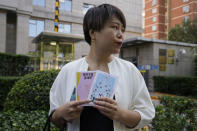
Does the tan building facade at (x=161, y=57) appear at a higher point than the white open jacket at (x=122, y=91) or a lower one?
higher

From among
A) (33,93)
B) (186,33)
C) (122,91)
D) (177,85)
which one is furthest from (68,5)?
(186,33)

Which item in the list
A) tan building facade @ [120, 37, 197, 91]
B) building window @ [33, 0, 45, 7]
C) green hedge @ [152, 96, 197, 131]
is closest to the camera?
green hedge @ [152, 96, 197, 131]

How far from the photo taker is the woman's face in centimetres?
108

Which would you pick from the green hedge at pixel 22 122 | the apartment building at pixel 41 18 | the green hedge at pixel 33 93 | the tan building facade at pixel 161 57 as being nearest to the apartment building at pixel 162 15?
the tan building facade at pixel 161 57

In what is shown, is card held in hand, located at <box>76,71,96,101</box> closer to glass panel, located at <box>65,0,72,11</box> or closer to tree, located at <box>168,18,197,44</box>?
glass panel, located at <box>65,0,72,11</box>

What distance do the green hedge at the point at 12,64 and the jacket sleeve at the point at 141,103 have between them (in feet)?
23.1

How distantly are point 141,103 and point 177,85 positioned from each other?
10.1 meters

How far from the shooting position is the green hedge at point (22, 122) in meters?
1.72

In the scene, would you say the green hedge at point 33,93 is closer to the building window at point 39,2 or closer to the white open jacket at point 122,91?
the white open jacket at point 122,91

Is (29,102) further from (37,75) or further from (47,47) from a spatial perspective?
(47,47)

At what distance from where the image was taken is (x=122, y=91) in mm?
1072

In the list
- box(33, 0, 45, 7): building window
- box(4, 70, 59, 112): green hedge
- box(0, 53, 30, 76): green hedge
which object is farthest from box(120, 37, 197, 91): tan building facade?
box(4, 70, 59, 112): green hedge

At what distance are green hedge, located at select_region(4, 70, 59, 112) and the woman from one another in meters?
1.44

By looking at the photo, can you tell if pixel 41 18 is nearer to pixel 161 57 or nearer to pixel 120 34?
pixel 120 34
